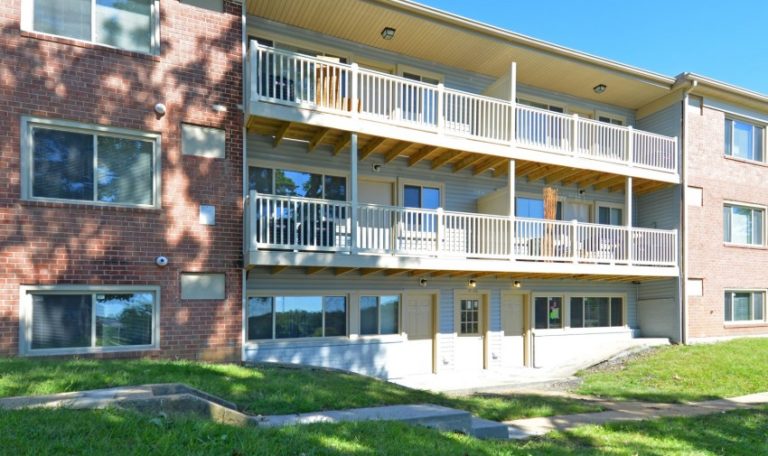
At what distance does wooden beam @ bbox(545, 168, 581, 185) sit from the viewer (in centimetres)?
1403

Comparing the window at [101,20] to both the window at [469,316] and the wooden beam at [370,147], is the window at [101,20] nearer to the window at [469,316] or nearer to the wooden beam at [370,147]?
the wooden beam at [370,147]

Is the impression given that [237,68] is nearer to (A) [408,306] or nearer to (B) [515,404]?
(A) [408,306]

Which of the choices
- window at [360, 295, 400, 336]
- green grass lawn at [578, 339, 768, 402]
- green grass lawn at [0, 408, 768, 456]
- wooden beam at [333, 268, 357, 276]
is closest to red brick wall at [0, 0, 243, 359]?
wooden beam at [333, 268, 357, 276]

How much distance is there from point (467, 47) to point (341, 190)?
16.5 feet

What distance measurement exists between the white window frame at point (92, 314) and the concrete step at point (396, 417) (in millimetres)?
4521

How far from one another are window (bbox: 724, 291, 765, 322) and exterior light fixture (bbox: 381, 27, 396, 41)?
13668 millimetres

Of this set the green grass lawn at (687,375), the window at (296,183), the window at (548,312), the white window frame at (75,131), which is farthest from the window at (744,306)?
the white window frame at (75,131)

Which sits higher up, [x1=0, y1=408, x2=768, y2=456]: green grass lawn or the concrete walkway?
[x1=0, y1=408, x2=768, y2=456]: green grass lawn

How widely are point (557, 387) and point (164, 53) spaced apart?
1085 centimetres

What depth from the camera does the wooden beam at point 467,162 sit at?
41.9 feet

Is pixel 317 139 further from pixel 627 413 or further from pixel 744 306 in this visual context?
pixel 744 306

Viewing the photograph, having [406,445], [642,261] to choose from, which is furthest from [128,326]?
[642,261]

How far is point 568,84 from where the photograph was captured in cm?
1500

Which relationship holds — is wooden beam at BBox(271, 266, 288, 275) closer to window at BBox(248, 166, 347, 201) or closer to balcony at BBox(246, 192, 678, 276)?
balcony at BBox(246, 192, 678, 276)
